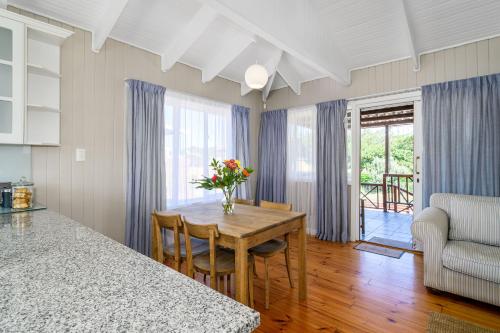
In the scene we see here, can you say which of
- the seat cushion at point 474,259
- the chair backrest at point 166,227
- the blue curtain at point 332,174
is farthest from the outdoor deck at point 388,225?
the chair backrest at point 166,227

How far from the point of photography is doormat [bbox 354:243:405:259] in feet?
11.0

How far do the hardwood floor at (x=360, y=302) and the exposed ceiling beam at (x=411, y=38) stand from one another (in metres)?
2.44

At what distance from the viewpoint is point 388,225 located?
4.86 m

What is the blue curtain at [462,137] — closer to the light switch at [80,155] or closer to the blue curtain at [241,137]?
the blue curtain at [241,137]

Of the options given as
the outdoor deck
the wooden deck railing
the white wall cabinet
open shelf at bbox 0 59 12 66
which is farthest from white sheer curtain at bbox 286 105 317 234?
open shelf at bbox 0 59 12 66

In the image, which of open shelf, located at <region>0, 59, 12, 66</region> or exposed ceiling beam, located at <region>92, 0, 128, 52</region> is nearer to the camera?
open shelf, located at <region>0, 59, 12, 66</region>

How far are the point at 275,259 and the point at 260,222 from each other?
4.52 ft

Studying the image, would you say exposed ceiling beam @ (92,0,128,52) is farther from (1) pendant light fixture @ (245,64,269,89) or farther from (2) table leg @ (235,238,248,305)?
(2) table leg @ (235,238,248,305)

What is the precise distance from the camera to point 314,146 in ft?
13.8

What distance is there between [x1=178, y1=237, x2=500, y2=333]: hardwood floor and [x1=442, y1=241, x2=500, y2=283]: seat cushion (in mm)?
308

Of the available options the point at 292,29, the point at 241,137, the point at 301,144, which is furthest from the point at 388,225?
the point at 292,29

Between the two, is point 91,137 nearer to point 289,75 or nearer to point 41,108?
point 41,108

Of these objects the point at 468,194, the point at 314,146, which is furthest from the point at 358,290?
the point at 314,146

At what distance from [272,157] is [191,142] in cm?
155
